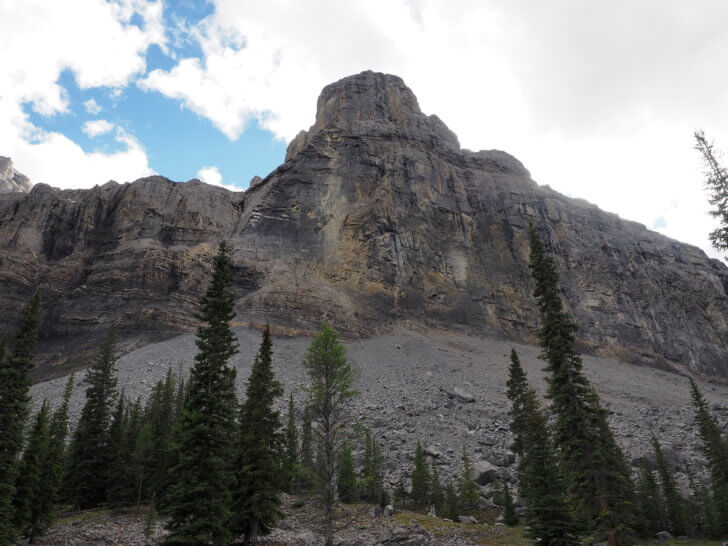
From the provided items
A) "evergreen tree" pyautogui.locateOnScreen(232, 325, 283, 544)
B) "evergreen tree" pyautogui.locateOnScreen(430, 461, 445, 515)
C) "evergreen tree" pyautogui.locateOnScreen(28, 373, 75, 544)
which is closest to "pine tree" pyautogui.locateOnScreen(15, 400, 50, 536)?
"evergreen tree" pyautogui.locateOnScreen(28, 373, 75, 544)

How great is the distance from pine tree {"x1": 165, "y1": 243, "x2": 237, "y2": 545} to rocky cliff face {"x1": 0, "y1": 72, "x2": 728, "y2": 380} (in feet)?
260

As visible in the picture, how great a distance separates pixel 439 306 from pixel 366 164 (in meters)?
50.8

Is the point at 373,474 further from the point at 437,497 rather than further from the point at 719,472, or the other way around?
the point at 719,472

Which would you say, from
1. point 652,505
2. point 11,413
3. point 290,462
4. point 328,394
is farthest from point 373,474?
point 11,413

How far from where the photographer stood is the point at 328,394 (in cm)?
2025

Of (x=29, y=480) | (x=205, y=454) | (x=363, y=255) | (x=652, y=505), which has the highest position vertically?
(x=363, y=255)

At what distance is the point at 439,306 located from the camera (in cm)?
11562

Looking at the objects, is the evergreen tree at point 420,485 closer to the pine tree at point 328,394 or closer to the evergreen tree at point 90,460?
the pine tree at point 328,394

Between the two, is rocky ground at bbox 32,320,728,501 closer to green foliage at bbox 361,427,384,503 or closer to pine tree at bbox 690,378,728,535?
green foliage at bbox 361,427,384,503

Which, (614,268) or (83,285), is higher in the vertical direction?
(614,268)

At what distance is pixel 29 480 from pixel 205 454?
14.5 metres

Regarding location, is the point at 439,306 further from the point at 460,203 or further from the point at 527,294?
the point at 460,203

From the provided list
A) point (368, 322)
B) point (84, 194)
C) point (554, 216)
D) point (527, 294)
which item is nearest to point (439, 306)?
point (368, 322)

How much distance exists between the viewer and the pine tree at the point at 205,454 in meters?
18.2
